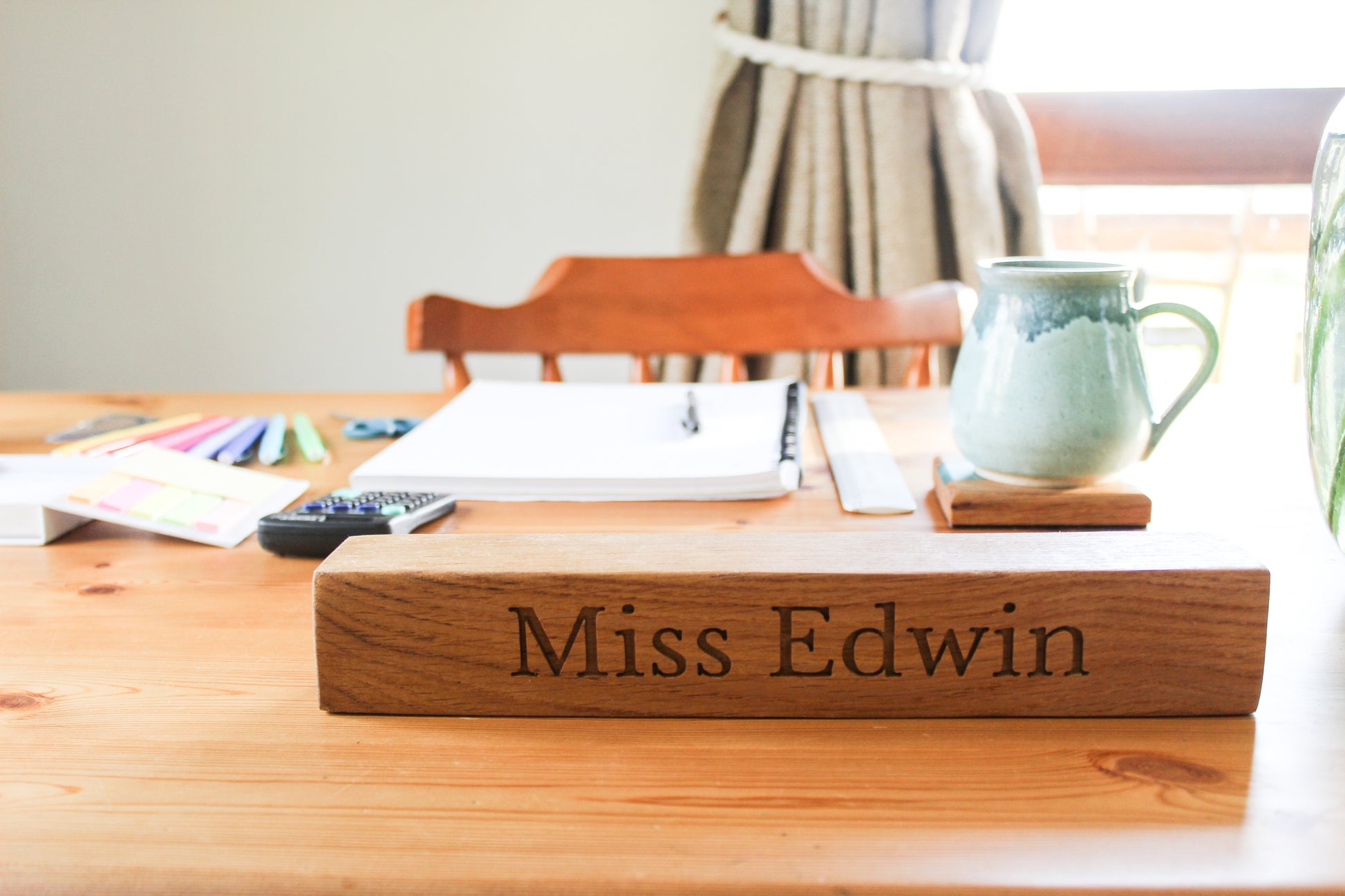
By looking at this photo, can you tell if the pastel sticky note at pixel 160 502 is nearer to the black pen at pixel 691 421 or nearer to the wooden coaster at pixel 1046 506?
the black pen at pixel 691 421

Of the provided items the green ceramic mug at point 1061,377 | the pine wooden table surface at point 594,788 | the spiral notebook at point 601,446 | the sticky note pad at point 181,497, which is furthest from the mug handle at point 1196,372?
the sticky note pad at point 181,497

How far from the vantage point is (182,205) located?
186cm

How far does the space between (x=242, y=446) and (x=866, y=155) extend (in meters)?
1.12

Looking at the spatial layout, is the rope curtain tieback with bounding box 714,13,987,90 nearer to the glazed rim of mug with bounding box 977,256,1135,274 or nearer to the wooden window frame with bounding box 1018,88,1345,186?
the wooden window frame with bounding box 1018,88,1345,186

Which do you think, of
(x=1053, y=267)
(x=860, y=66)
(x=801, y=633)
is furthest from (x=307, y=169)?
(x=801, y=633)

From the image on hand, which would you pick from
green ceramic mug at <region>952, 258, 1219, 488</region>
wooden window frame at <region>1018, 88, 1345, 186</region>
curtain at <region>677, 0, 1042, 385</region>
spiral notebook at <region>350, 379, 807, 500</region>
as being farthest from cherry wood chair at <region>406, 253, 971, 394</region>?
wooden window frame at <region>1018, 88, 1345, 186</region>

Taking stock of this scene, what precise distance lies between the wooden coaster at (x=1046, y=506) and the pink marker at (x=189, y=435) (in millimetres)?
555

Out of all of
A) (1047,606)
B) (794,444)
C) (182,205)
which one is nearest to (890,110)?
(794,444)

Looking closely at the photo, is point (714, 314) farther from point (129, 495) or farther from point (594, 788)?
point (594, 788)

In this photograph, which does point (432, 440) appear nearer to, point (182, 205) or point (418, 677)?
point (418, 677)

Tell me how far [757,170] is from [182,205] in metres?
1.03

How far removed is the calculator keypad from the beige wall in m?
1.28

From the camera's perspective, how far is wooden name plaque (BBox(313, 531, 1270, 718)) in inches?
14.5

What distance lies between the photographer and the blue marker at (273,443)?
75 cm
